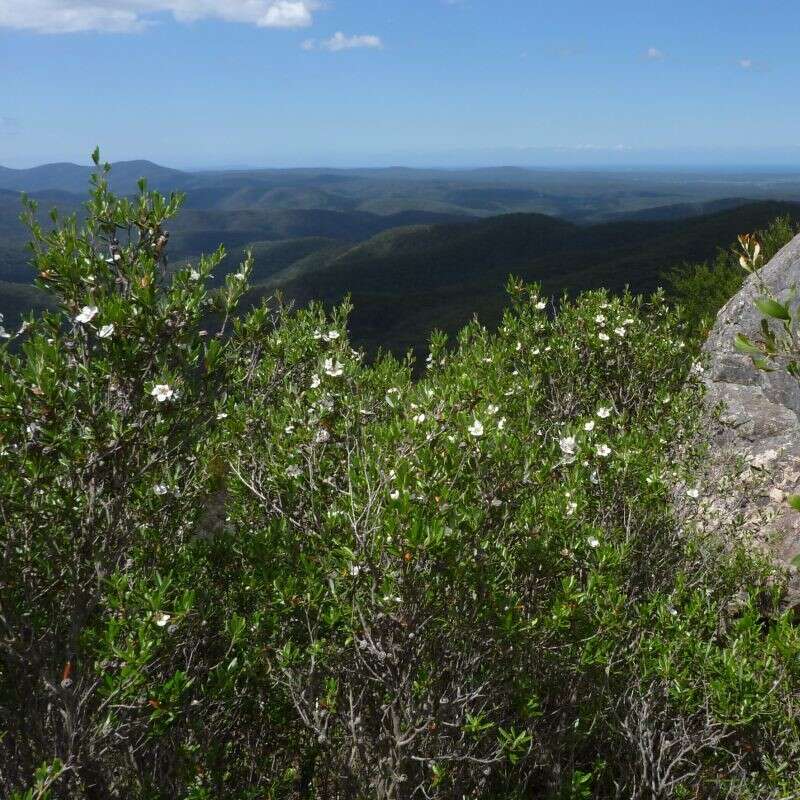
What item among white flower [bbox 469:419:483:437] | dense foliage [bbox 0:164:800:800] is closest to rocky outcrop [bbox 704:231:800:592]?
dense foliage [bbox 0:164:800:800]

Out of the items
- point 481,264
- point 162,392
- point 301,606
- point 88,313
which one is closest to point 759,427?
point 301,606

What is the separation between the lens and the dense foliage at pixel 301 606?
3.22 metres

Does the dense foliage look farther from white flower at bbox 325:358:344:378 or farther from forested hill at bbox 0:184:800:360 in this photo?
forested hill at bbox 0:184:800:360

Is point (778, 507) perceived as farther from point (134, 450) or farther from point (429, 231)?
point (429, 231)

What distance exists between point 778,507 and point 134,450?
6.17 meters

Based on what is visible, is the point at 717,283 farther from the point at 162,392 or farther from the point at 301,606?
the point at 162,392

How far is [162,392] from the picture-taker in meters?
3.27

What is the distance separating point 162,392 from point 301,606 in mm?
1423

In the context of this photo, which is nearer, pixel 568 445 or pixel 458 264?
pixel 568 445

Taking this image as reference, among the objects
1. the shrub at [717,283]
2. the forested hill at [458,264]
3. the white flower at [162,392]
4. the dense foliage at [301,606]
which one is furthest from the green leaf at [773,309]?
the forested hill at [458,264]

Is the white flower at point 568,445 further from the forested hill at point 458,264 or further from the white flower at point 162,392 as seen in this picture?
the forested hill at point 458,264

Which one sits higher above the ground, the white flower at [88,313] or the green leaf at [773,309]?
the green leaf at [773,309]

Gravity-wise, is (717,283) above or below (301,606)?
above

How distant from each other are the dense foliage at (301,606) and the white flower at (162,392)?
0.01 m
